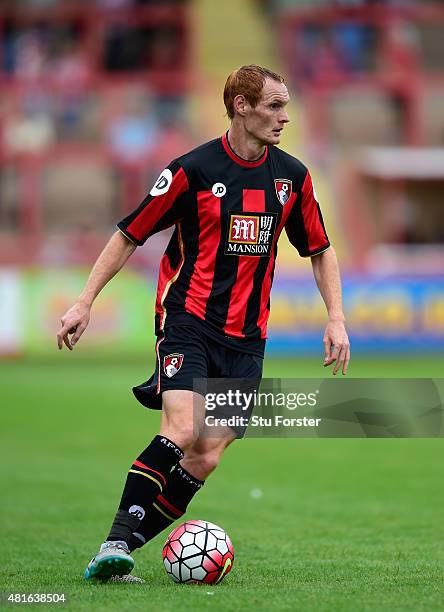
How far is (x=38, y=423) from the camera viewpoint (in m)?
12.7

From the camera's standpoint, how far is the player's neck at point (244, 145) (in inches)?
218

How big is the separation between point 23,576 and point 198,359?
52.9 inches

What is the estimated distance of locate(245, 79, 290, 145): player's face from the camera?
5.42 m

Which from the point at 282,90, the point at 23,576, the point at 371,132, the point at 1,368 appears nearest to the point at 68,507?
the point at 23,576

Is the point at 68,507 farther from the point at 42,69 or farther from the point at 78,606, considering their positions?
the point at 42,69

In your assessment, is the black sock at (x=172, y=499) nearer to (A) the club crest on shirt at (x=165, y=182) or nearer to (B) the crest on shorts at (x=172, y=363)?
(B) the crest on shorts at (x=172, y=363)

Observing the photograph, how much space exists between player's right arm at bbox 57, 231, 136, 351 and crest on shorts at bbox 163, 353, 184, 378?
0.40 metres

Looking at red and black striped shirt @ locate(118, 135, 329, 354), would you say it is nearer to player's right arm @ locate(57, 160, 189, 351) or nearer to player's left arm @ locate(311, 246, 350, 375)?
player's right arm @ locate(57, 160, 189, 351)

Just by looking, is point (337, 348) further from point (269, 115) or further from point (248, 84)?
point (248, 84)

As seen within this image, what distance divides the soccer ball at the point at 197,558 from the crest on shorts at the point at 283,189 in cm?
161

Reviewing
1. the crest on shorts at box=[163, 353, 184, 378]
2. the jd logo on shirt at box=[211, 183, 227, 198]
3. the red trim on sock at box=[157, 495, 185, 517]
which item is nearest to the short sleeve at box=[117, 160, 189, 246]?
the jd logo on shirt at box=[211, 183, 227, 198]

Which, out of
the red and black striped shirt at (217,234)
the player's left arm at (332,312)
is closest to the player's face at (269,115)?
the red and black striped shirt at (217,234)

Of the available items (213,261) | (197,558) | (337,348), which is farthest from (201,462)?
(213,261)

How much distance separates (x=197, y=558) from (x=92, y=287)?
1.31 meters
